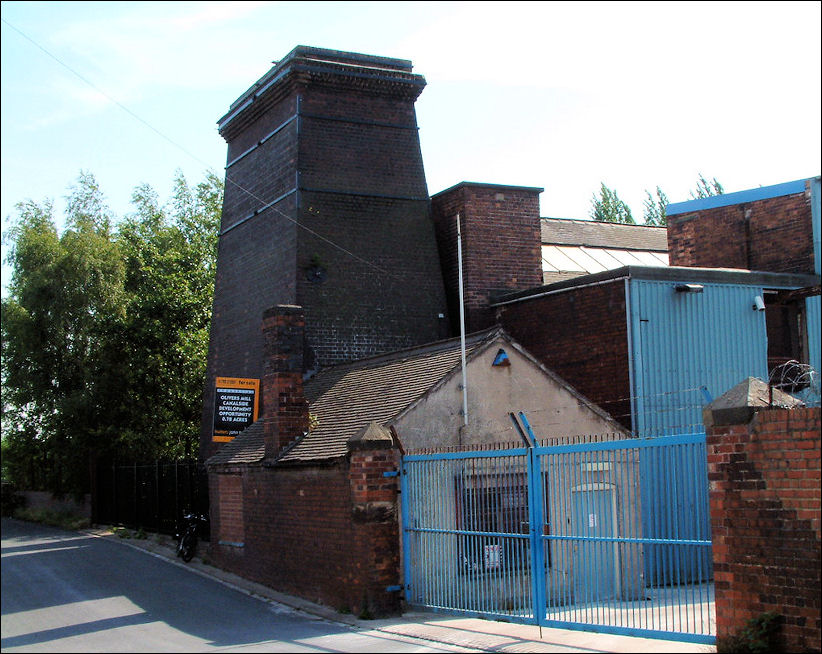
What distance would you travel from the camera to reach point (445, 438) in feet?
48.1

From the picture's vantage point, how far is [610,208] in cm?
5766

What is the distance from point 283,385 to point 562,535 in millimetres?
6534

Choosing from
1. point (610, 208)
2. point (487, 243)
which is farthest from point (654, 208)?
point (487, 243)

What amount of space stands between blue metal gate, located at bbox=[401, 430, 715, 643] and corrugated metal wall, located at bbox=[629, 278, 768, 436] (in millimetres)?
5521

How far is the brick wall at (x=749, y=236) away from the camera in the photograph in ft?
73.5

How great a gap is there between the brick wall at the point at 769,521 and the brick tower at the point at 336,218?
1213 cm

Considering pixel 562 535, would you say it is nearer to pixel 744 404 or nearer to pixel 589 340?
pixel 744 404

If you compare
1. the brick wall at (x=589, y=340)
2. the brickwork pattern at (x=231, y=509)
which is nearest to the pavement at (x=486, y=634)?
the brickwork pattern at (x=231, y=509)

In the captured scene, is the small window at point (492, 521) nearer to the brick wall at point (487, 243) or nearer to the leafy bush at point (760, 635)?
the leafy bush at point (760, 635)

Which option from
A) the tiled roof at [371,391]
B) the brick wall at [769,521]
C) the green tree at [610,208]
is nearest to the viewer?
the brick wall at [769,521]

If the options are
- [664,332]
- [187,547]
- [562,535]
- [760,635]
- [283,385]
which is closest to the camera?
[760,635]

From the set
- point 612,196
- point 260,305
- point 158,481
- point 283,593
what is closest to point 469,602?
point 283,593

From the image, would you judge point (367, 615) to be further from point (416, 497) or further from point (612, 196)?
point (612, 196)

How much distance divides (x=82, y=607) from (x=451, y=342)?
6.97 metres
